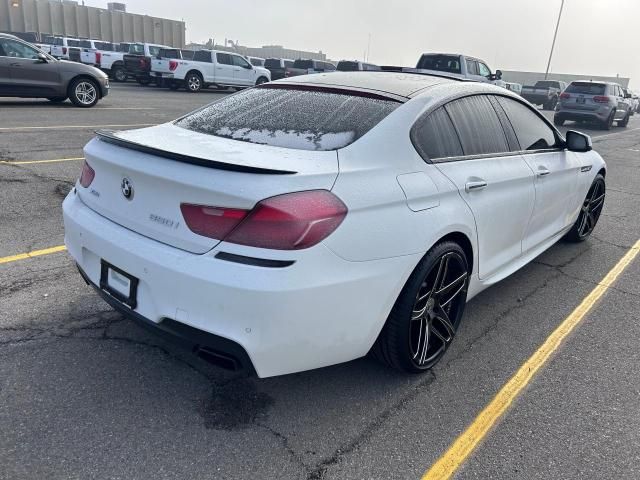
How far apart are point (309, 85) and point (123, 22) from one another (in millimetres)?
61356

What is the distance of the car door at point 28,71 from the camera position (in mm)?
11930

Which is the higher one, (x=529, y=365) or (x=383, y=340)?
(x=383, y=340)

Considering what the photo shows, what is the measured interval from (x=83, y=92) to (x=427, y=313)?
43.0ft

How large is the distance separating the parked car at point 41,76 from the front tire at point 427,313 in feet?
41.1

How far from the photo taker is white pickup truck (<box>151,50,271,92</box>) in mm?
22359

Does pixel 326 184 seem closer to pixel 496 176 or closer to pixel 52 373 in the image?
pixel 496 176

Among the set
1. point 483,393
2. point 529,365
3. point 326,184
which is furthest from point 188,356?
point 529,365

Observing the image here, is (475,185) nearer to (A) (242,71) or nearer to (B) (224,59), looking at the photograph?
(B) (224,59)

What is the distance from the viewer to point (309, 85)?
3.40m

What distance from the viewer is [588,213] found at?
5.43 m

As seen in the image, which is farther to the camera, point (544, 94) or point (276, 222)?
point (544, 94)

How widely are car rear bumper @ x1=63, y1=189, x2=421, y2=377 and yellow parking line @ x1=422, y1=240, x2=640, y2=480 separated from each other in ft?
2.04

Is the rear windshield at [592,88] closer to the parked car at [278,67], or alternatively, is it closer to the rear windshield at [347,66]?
the rear windshield at [347,66]

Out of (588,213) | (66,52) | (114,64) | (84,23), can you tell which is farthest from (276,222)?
(84,23)
